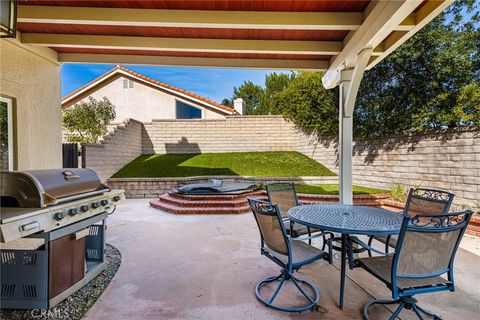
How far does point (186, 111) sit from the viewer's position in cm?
1650

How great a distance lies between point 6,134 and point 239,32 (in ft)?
12.4

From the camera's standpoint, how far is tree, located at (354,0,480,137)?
6730mm

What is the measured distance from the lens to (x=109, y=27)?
377cm

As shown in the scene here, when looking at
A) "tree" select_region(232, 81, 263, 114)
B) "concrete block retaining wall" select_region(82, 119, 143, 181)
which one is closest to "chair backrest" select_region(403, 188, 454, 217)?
"concrete block retaining wall" select_region(82, 119, 143, 181)

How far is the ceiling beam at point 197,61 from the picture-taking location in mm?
4719

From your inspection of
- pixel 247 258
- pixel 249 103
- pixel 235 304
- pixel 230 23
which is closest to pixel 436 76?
pixel 230 23

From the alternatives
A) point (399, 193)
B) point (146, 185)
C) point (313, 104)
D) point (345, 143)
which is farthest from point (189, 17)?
point (313, 104)

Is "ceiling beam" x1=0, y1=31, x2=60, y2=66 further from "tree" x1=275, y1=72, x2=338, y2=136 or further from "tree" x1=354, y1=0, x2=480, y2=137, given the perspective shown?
"tree" x1=275, y1=72, x2=338, y2=136

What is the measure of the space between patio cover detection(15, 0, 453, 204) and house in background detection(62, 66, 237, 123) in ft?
33.9

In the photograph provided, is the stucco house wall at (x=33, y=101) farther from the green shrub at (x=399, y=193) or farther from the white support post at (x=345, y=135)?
the green shrub at (x=399, y=193)

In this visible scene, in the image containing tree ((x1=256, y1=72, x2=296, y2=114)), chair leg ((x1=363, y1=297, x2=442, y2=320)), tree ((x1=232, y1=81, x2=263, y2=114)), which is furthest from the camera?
tree ((x1=232, y1=81, x2=263, y2=114))

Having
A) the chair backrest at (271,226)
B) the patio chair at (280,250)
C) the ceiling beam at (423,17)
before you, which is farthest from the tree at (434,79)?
the chair backrest at (271,226)

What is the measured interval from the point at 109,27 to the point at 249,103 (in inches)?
1232

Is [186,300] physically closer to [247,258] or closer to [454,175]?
[247,258]
